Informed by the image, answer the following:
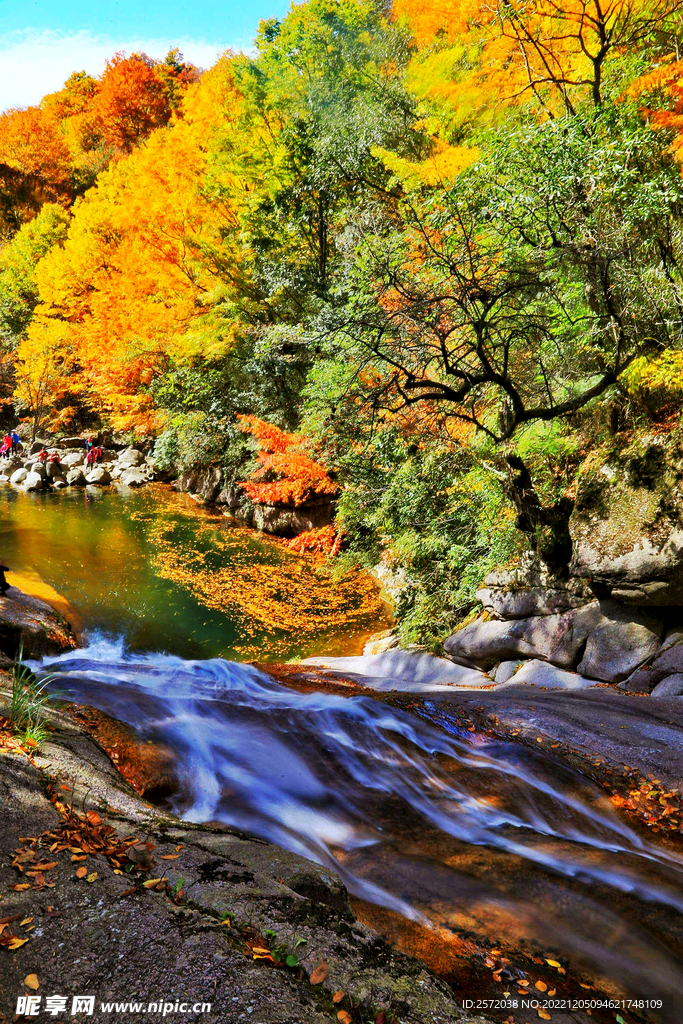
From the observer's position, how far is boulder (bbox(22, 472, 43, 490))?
20750mm

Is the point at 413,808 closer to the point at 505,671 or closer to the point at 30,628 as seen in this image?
the point at 505,671

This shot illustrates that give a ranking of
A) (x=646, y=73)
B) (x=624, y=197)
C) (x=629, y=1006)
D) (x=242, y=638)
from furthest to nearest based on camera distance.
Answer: (x=242, y=638)
(x=646, y=73)
(x=624, y=197)
(x=629, y=1006)

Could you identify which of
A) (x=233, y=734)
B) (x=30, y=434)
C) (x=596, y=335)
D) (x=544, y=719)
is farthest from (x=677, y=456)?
→ (x=30, y=434)

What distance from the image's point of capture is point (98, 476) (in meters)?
22.6

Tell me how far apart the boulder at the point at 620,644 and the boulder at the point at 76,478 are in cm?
2109

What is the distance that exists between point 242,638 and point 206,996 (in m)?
7.86

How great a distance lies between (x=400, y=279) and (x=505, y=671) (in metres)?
6.06

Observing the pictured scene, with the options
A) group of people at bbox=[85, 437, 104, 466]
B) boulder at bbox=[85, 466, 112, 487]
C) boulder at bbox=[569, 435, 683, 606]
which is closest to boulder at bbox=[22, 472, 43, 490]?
boulder at bbox=[85, 466, 112, 487]

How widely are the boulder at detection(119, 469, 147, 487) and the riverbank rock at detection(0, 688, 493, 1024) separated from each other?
2071cm

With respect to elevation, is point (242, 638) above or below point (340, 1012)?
below

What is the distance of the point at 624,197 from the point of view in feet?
21.8

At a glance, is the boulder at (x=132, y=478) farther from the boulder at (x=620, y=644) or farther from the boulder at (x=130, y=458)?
the boulder at (x=620, y=644)

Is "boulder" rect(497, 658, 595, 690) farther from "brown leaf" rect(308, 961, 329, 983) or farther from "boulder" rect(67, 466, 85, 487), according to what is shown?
"boulder" rect(67, 466, 85, 487)

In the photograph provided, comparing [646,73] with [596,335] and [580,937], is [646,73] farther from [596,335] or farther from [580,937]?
[580,937]
